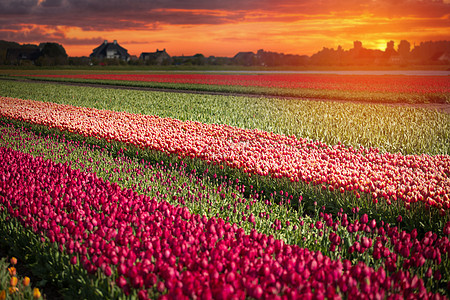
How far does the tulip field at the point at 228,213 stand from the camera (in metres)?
3.29

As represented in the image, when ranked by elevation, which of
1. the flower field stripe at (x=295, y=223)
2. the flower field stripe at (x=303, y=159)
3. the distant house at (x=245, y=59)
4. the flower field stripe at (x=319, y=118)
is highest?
the distant house at (x=245, y=59)

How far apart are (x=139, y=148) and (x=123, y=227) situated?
240 inches

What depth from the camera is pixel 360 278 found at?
10.7ft

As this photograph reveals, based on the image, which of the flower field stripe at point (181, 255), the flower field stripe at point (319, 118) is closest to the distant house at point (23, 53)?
the flower field stripe at point (319, 118)

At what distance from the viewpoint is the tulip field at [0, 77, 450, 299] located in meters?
3.29

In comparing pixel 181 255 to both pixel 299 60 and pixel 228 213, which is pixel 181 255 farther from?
pixel 299 60

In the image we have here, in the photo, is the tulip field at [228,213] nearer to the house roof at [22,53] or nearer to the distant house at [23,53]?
the distant house at [23,53]

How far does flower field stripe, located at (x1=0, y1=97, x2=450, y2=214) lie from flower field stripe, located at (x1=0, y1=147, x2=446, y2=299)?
2559 mm

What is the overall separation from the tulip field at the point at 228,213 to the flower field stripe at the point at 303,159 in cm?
4

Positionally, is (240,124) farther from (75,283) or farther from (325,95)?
(325,95)

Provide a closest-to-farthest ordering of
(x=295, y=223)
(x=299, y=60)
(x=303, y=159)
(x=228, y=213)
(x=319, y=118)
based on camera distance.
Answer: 1. (x=295, y=223)
2. (x=228, y=213)
3. (x=303, y=159)
4. (x=319, y=118)
5. (x=299, y=60)

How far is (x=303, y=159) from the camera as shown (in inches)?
333

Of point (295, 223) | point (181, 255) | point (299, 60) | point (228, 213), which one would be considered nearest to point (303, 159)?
point (295, 223)

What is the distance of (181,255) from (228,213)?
1941 mm
